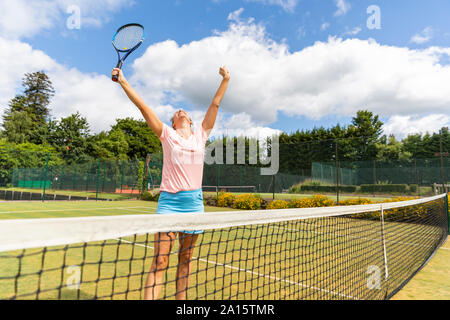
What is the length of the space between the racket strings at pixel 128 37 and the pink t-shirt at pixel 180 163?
2.07m

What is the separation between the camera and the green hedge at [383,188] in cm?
1602

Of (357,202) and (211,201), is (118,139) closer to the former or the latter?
(211,201)

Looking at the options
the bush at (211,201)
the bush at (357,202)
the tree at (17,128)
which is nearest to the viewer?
the bush at (357,202)

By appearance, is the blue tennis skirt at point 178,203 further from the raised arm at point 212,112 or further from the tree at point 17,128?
the tree at point 17,128

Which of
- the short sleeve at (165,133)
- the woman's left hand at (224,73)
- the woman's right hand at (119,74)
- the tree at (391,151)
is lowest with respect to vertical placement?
the short sleeve at (165,133)

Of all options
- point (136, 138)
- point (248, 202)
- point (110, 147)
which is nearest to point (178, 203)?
point (248, 202)

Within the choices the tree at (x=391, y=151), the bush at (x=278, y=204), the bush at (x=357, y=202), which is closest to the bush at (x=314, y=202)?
the bush at (x=278, y=204)

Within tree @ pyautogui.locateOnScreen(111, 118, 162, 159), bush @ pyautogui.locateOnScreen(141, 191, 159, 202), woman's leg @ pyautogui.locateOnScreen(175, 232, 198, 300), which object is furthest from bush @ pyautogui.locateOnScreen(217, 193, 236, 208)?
tree @ pyautogui.locateOnScreen(111, 118, 162, 159)

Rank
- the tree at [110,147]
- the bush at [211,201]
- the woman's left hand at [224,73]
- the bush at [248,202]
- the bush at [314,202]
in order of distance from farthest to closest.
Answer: the tree at [110,147]
the bush at [211,201]
the bush at [248,202]
the bush at [314,202]
the woman's left hand at [224,73]

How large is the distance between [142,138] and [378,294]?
1962 inches

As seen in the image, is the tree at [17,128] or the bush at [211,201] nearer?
the bush at [211,201]

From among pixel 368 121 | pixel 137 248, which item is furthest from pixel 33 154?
pixel 368 121

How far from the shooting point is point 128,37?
399 centimetres

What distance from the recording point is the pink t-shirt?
2277mm
